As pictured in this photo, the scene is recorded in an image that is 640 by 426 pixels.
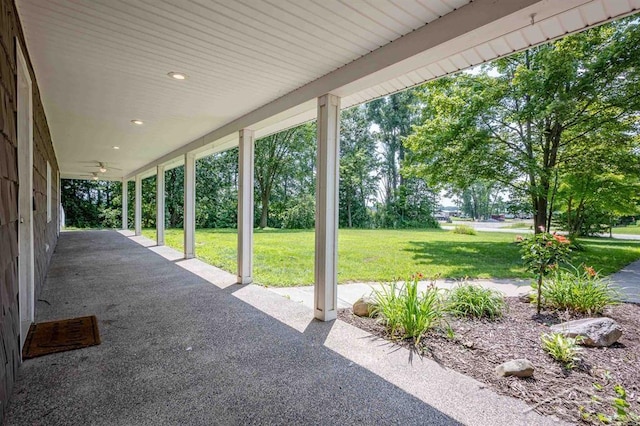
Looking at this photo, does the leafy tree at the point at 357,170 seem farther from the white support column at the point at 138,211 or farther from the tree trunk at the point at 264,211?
the white support column at the point at 138,211

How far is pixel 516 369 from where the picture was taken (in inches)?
94.4

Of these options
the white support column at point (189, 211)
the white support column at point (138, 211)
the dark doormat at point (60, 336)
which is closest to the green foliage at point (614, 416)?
the dark doormat at point (60, 336)

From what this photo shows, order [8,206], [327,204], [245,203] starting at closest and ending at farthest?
1. [8,206]
2. [327,204]
3. [245,203]

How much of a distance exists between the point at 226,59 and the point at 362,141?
20.5 m

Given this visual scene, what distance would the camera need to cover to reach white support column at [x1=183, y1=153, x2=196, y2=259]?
7.50m

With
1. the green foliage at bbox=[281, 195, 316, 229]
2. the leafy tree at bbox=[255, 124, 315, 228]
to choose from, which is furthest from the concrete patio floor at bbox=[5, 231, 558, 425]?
the green foliage at bbox=[281, 195, 316, 229]

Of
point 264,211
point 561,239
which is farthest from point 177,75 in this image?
point 264,211

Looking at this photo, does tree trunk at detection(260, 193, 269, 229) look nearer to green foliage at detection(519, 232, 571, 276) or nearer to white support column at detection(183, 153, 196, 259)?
white support column at detection(183, 153, 196, 259)

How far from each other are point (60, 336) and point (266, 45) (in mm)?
3229

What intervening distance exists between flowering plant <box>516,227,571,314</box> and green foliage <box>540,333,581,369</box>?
101 centimetres

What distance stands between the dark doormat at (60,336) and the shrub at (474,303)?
353 cm

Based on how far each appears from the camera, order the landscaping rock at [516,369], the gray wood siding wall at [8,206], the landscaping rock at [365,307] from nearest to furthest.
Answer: the gray wood siding wall at [8,206], the landscaping rock at [516,369], the landscaping rock at [365,307]

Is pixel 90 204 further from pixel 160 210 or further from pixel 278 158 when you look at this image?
pixel 160 210

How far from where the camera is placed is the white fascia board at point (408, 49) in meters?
2.02
